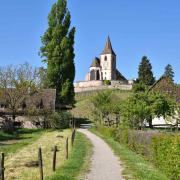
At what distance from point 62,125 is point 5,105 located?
10284 mm

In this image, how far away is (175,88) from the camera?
62.5m

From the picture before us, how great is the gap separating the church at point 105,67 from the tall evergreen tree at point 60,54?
8894 centimetres

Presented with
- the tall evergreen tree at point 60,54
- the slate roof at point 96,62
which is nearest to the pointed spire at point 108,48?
the slate roof at point 96,62

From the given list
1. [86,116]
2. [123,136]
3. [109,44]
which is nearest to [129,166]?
[123,136]

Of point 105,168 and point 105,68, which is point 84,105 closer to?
point 105,68

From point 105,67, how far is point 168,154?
15015 cm

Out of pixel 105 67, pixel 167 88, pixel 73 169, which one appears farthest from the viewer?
pixel 105 67

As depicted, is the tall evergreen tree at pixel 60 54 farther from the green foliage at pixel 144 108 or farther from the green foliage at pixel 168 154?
the green foliage at pixel 168 154

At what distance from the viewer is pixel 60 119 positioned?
68.8 meters

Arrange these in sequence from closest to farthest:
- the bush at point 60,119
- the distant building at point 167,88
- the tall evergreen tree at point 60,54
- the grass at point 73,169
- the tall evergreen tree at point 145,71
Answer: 1. the grass at point 73,169
2. the distant building at point 167,88
3. the bush at point 60,119
4. the tall evergreen tree at point 60,54
5. the tall evergreen tree at point 145,71

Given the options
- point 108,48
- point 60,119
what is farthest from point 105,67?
point 60,119

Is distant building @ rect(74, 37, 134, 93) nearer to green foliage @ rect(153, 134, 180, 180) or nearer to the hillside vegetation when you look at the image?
the hillside vegetation

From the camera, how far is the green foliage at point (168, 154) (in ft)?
55.9

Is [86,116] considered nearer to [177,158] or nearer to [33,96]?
Answer: [33,96]
